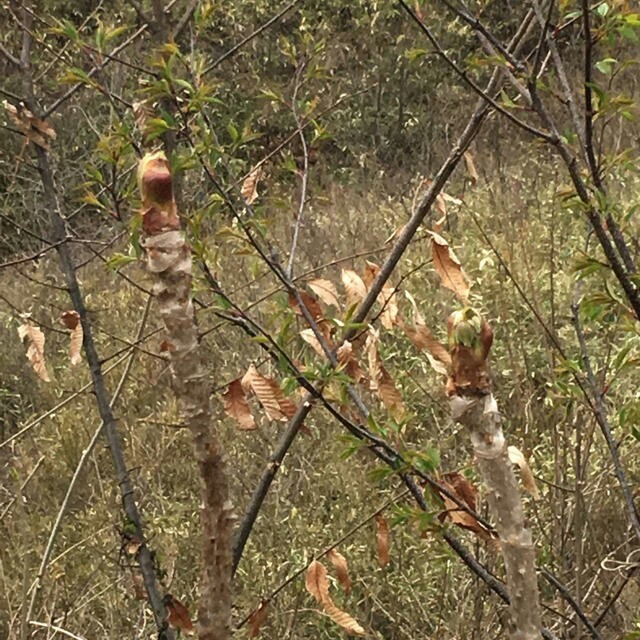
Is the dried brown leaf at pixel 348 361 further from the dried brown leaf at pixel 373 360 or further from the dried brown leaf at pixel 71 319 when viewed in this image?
the dried brown leaf at pixel 71 319

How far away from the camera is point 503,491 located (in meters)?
0.67

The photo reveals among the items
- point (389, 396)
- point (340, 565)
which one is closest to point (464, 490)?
point (389, 396)

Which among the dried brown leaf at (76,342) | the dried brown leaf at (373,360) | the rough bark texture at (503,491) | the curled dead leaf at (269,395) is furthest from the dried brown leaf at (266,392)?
the rough bark texture at (503,491)

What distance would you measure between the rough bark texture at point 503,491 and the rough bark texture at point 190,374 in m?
0.26

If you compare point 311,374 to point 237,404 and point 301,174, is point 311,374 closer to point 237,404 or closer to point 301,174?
point 237,404

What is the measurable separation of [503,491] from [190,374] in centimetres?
31

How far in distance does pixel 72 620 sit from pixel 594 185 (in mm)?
1998

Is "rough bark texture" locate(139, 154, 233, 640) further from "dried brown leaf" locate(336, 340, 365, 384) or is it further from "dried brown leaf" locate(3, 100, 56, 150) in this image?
"dried brown leaf" locate(3, 100, 56, 150)

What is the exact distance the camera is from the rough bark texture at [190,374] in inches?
29.6

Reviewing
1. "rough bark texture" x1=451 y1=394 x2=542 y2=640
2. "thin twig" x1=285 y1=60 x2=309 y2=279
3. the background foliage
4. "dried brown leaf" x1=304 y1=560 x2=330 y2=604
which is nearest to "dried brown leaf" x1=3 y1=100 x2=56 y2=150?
the background foliage

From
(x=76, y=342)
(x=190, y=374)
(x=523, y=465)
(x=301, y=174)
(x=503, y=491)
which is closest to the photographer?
(x=503, y=491)

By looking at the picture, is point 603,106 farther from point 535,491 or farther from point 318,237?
point 318,237

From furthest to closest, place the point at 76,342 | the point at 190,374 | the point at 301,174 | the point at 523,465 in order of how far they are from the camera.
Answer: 1. the point at 301,174
2. the point at 76,342
3. the point at 523,465
4. the point at 190,374

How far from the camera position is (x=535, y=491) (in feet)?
3.81
